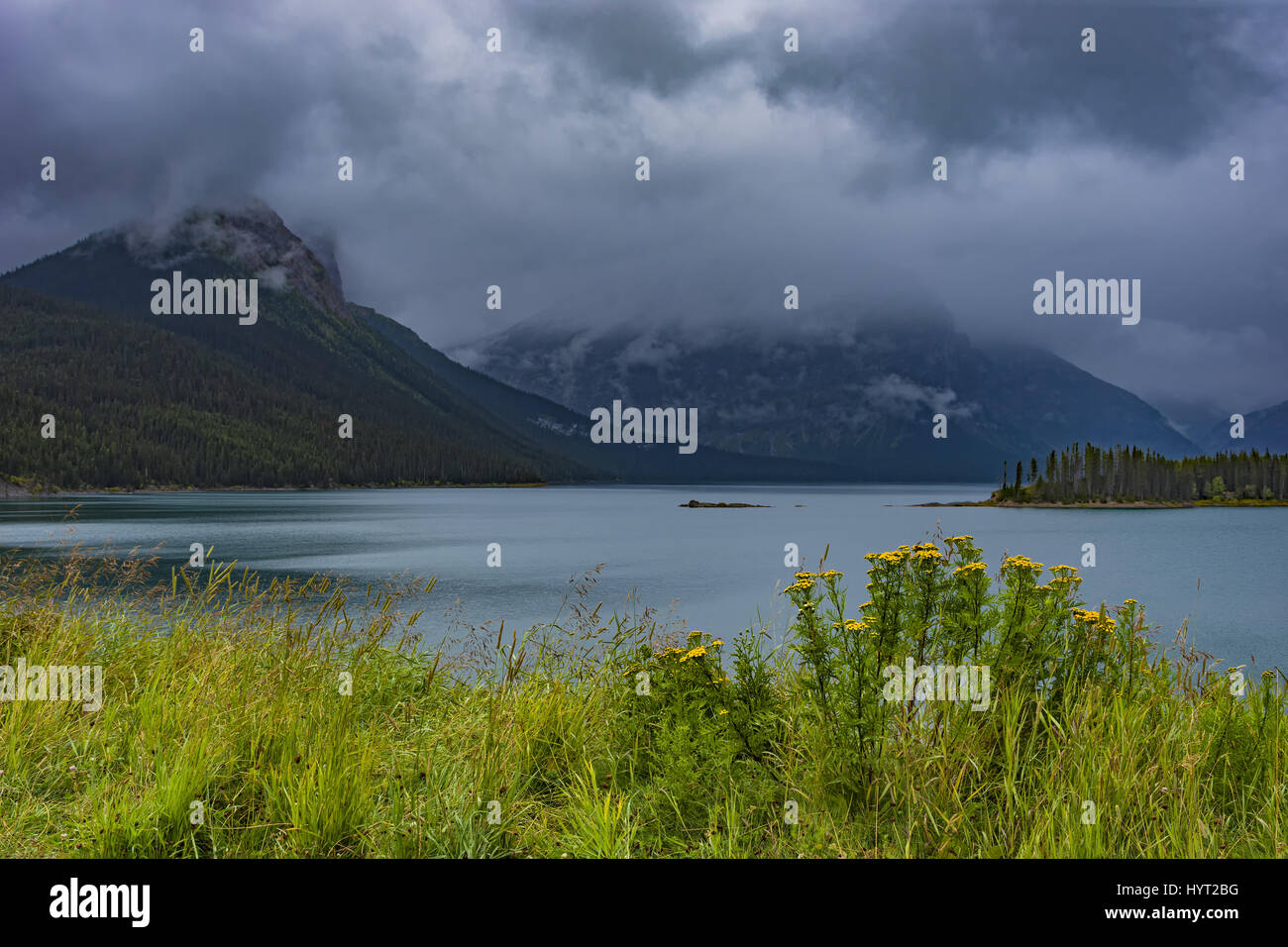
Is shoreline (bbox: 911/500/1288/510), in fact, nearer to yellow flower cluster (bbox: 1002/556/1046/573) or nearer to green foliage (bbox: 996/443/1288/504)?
green foliage (bbox: 996/443/1288/504)

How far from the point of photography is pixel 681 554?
196 ft

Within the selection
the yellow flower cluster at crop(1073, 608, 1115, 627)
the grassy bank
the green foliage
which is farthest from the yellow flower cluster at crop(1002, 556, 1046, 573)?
the green foliage

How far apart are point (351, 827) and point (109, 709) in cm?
300

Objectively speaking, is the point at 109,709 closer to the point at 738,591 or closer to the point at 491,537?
the point at 738,591

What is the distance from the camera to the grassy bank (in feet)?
13.5

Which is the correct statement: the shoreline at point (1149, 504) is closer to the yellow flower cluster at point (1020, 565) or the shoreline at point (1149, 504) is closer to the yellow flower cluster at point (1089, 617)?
the yellow flower cluster at point (1089, 617)

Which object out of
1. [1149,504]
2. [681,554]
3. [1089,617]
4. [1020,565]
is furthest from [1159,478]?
[1020,565]

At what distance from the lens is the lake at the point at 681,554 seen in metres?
31.2

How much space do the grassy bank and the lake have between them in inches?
113

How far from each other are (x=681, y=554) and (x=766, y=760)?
54.8 meters

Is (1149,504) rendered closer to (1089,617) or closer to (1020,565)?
(1089,617)

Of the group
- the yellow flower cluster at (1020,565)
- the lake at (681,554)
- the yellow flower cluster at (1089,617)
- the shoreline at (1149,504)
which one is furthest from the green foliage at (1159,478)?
the yellow flower cluster at (1020,565)

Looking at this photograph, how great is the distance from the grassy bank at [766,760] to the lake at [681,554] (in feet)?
9.38
